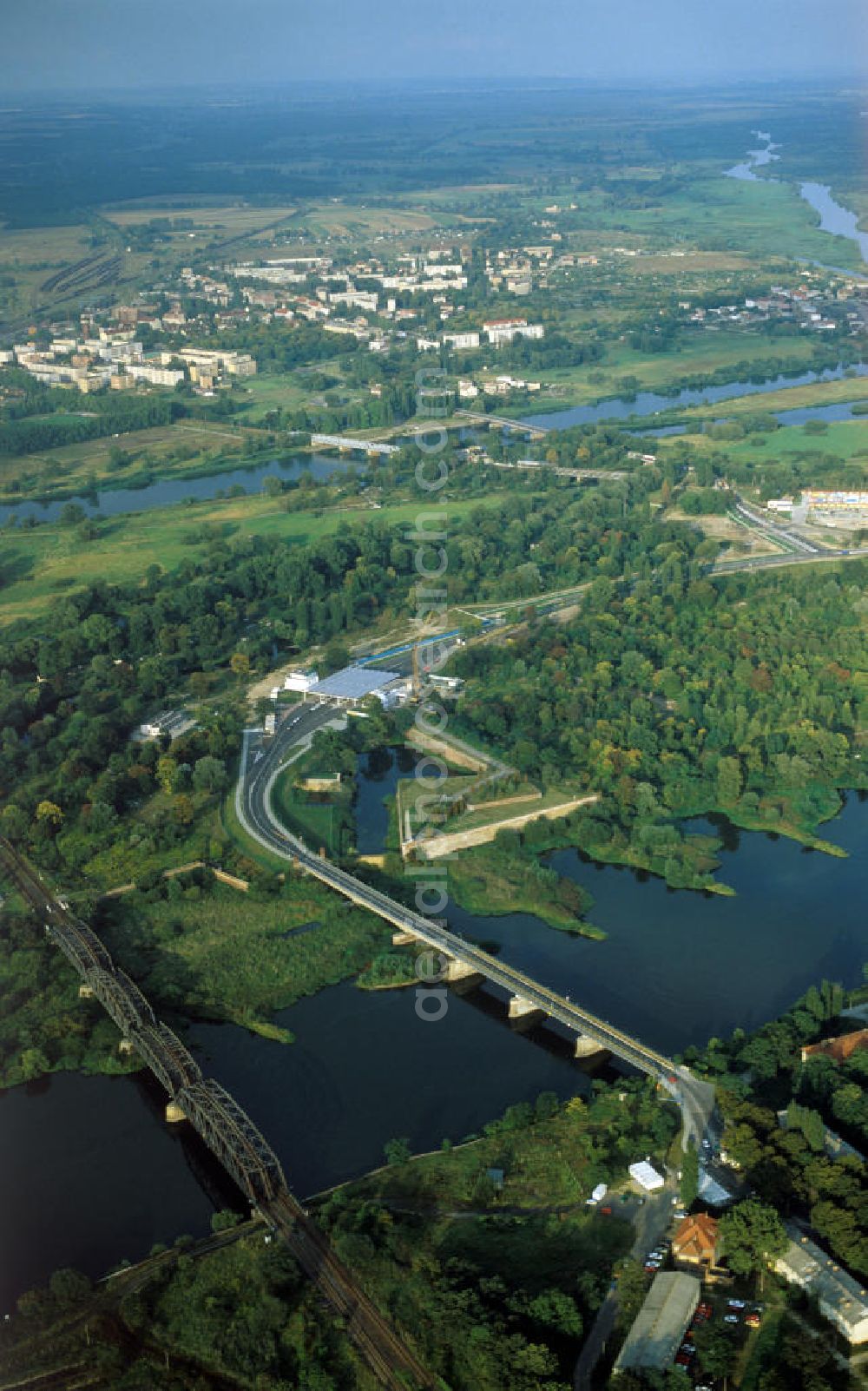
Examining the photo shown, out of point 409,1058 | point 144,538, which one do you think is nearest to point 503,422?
point 144,538

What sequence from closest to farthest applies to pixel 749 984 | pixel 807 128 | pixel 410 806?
pixel 749 984 → pixel 410 806 → pixel 807 128

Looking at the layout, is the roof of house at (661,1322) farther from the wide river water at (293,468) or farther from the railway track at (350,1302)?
the wide river water at (293,468)

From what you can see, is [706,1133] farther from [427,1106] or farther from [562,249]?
[562,249]

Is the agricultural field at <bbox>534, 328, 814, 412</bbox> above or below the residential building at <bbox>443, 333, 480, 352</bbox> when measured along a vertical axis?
below

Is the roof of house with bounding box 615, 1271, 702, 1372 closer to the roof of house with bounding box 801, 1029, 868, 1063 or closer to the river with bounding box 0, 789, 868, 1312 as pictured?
the river with bounding box 0, 789, 868, 1312

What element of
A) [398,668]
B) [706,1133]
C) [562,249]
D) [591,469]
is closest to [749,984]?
[706,1133]

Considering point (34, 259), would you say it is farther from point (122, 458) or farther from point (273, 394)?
point (122, 458)

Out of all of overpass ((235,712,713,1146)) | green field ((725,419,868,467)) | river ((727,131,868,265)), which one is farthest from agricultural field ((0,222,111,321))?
overpass ((235,712,713,1146))
